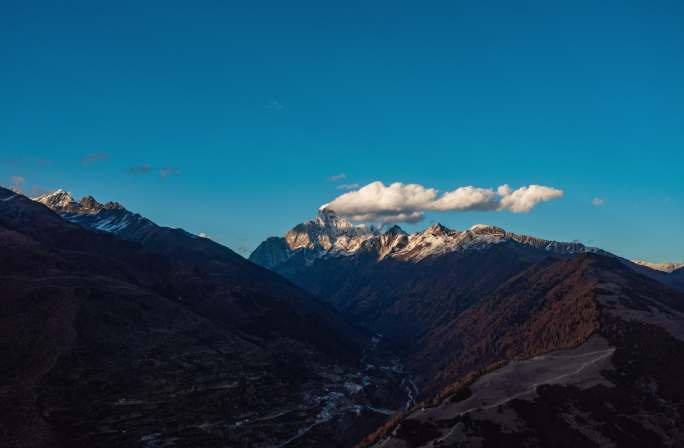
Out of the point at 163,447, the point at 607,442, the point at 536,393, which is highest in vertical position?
the point at 536,393

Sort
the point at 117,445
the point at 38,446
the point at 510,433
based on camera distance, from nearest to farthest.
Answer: the point at 510,433, the point at 38,446, the point at 117,445

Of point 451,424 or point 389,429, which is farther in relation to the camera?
point 389,429

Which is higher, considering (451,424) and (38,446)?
(451,424)

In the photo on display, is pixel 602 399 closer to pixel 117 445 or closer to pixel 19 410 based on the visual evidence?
pixel 117 445

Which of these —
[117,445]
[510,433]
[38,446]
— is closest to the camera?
[510,433]

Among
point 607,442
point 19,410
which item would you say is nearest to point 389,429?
point 607,442

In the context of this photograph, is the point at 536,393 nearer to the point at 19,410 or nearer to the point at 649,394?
the point at 649,394

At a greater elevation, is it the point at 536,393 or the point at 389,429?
the point at 536,393

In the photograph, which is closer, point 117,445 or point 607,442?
point 607,442

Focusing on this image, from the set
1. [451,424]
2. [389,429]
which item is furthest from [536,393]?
[389,429]
